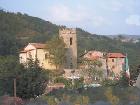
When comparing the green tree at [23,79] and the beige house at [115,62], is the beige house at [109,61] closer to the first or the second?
the beige house at [115,62]

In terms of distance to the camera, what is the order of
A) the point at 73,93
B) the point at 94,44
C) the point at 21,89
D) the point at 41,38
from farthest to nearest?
the point at 94,44, the point at 41,38, the point at 21,89, the point at 73,93

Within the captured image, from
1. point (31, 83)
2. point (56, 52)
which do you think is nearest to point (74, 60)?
point (56, 52)

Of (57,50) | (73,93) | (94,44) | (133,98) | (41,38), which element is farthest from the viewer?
(94,44)

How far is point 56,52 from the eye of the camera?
7088 cm

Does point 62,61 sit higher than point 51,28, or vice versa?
point 51,28

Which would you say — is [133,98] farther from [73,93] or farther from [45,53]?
[45,53]

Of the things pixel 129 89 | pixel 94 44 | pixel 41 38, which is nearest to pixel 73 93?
pixel 129 89

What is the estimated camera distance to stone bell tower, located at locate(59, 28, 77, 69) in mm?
75831

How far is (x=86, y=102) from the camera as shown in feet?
35.5

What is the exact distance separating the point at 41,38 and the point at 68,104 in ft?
349

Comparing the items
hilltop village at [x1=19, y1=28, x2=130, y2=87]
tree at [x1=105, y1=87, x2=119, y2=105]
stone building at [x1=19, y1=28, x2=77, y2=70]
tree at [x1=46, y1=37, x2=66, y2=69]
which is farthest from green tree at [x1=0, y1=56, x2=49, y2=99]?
stone building at [x1=19, y1=28, x2=77, y2=70]

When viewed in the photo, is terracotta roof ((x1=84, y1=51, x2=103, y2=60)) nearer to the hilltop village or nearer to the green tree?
the hilltop village

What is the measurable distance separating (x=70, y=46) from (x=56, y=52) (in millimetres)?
6884

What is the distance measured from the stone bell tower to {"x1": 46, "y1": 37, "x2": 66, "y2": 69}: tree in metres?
2.84
